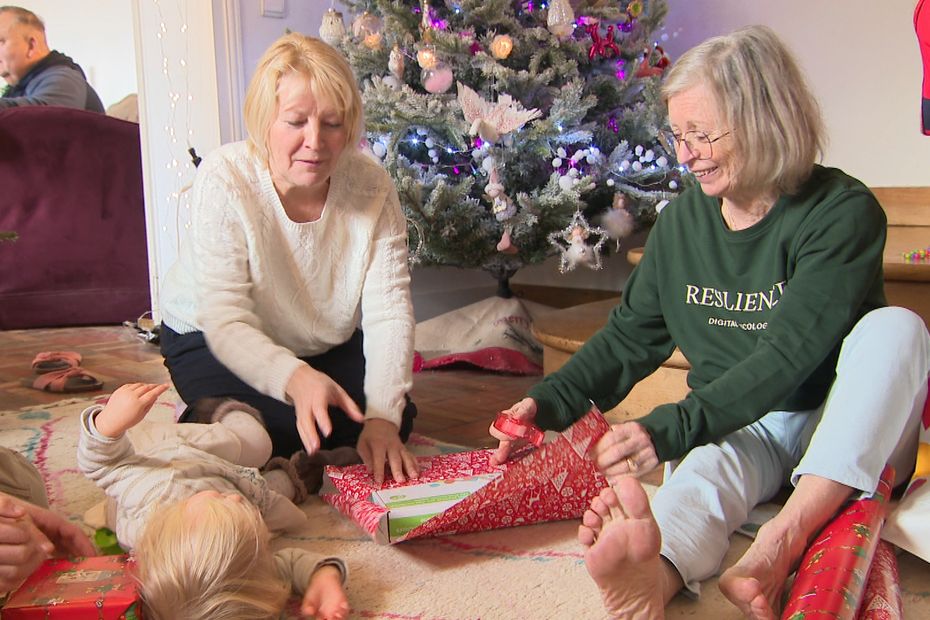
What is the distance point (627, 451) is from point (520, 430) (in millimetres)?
169

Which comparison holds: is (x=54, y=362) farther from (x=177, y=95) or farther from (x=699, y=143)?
(x=699, y=143)

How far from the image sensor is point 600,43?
2234 mm

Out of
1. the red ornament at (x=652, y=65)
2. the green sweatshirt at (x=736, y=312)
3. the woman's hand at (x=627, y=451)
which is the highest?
the red ornament at (x=652, y=65)

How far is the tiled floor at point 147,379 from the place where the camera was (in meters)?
1.65

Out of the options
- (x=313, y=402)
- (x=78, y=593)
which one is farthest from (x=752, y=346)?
(x=78, y=593)

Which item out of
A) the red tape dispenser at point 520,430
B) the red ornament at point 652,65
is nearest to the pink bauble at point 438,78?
the red ornament at point 652,65

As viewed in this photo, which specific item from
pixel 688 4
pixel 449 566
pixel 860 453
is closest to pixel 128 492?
pixel 449 566

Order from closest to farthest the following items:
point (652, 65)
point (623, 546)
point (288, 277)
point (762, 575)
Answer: point (623, 546) < point (762, 575) < point (288, 277) < point (652, 65)

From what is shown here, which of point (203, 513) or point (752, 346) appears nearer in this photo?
point (203, 513)

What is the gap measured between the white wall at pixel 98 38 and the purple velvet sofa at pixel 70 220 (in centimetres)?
209

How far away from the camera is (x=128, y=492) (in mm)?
932

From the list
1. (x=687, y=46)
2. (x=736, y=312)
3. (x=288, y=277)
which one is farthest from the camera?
(x=687, y=46)

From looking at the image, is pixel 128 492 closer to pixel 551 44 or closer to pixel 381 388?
pixel 381 388

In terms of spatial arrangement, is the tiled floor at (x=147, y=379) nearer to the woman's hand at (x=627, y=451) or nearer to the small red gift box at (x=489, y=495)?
the small red gift box at (x=489, y=495)
